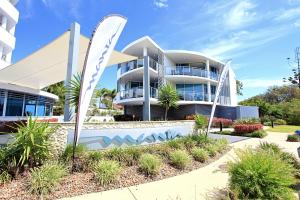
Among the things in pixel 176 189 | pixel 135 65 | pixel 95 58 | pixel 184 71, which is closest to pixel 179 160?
pixel 176 189

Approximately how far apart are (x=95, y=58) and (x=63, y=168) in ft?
12.0

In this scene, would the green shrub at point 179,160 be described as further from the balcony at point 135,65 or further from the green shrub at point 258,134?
the balcony at point 135,65

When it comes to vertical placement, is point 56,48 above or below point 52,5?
below

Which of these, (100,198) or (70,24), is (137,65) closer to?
(70,24)

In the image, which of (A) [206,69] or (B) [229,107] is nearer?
(A) [206,69]

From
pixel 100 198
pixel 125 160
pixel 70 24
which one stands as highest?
pixel 70 24

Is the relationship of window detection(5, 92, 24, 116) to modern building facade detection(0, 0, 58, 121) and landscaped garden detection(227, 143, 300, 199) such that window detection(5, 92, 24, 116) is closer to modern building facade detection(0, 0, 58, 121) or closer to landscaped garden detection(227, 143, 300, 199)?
modern building facade detection(0, 0, 58, 121)

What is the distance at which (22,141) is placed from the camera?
6.29 metres

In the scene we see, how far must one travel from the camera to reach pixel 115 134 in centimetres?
971

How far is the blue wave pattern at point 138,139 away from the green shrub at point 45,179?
3111 mm

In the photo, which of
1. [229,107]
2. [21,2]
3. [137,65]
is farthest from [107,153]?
[21,2]

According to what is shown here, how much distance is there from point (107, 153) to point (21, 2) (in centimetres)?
3104

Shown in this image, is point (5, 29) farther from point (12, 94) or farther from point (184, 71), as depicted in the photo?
point (184, 71)

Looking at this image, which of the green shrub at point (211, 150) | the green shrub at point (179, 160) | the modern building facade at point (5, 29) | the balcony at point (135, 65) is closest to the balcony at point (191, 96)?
the balcony at point (135, 65)
